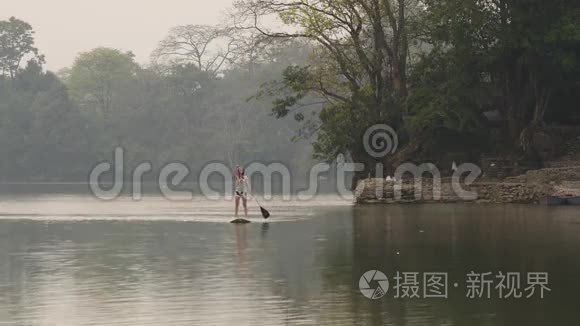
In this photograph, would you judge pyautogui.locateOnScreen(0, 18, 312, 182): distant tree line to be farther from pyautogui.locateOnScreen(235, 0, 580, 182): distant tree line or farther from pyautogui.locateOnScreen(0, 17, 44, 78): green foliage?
pyautogui.locateOnScreen(235, 0, 580, 182): distant tree line

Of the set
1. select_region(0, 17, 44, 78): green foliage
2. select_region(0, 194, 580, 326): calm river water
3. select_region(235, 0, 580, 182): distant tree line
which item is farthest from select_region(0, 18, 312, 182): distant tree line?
select_region(0, 194, 580, 326): calm river water

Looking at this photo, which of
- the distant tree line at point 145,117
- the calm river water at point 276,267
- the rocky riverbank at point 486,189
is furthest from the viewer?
the distant tree line at point 145,117

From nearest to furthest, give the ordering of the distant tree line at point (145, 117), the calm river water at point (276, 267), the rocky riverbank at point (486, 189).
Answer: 1. the calm river water at point (276, 267)
2. the rocky riverbank at point (486, 189)
3. the distant tree line at point (145, 117)

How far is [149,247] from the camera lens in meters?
23.7

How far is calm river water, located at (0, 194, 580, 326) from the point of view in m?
13.1

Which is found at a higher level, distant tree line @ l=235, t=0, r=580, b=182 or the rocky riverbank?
distant tree line @ l=235, t=0, r=580, b=182

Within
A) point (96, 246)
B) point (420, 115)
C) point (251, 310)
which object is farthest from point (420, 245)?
point (420, 115)

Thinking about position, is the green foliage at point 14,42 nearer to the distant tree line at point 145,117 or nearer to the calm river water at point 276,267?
the distant tree line at point 145,117

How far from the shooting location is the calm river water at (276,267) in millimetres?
13114

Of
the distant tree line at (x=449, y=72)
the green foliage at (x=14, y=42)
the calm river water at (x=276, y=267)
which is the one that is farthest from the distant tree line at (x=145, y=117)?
the calm river water at (x=276, y=267)

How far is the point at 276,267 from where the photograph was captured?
1892cm

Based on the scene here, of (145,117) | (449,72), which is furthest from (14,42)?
(449,72)

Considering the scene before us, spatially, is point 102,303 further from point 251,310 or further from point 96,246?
point 96,246

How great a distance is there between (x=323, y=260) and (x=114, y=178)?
357 ft
